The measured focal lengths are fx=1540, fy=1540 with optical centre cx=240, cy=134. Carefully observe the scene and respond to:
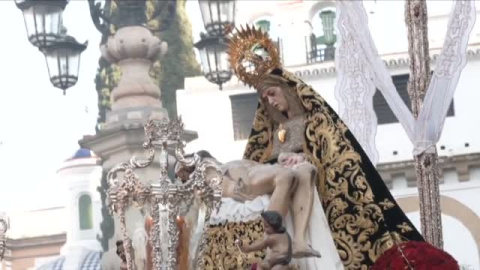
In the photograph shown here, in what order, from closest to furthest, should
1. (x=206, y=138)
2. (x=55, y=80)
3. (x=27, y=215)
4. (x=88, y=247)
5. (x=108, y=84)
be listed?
(x=55, y=80)
(x=108, y=84)
(x=206, y=138)
(x=88, y=247)
(x=27, y=215)

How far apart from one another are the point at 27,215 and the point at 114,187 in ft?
100

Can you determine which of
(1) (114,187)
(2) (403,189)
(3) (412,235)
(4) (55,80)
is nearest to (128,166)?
(1) (114,187)

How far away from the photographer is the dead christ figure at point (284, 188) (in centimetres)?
684

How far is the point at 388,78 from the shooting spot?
12.7 meters

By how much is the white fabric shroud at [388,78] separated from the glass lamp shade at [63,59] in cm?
236

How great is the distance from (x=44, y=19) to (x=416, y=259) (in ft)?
24.2

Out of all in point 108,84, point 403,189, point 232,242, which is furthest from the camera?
point 403,189

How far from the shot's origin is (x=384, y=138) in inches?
1136

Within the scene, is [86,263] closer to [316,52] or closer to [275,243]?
[316,52]

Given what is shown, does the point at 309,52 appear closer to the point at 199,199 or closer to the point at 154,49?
the point at 154,49

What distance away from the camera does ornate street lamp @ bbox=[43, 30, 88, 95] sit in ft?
44.1

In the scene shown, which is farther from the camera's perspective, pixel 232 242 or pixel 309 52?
pixel 309 52

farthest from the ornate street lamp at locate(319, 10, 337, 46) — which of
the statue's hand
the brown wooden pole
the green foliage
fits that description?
the statue's hand

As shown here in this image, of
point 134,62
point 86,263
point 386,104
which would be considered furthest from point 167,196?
point 86,263
